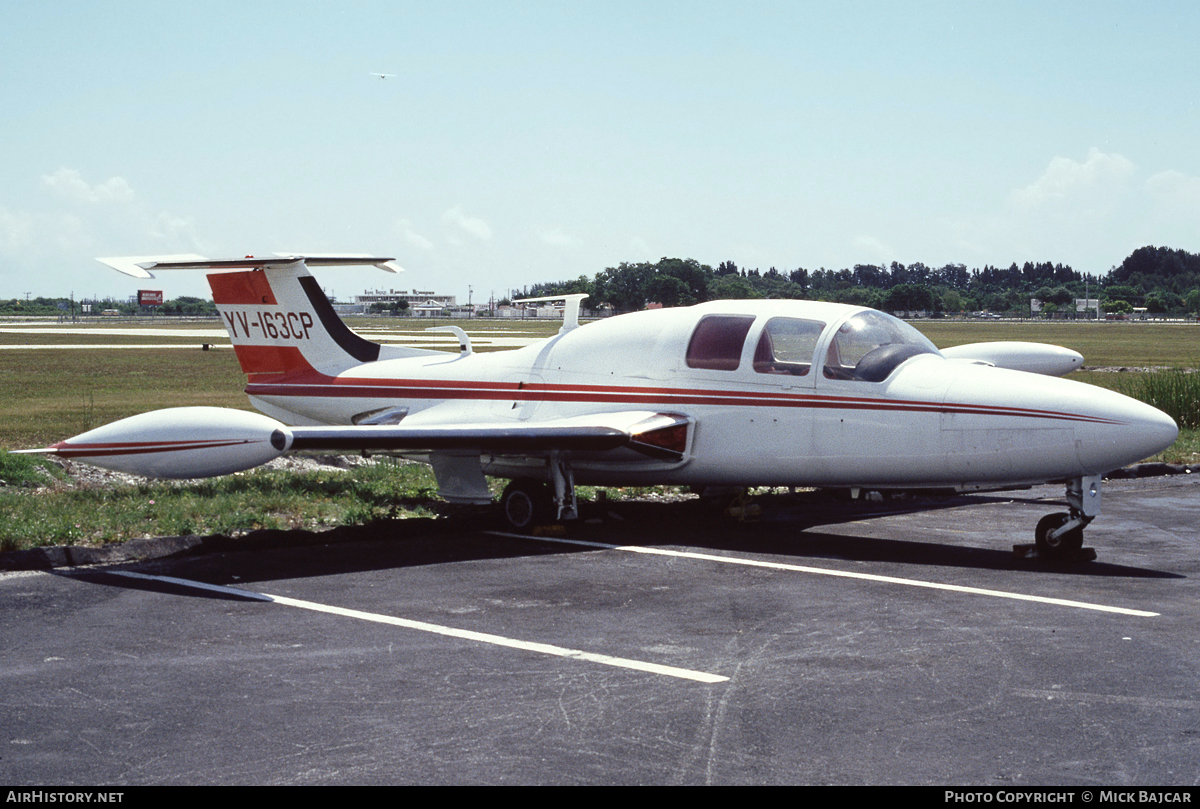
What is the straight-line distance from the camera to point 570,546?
440 inches

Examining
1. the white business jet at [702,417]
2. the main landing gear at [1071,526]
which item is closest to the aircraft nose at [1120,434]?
the white business jet at [702,417]

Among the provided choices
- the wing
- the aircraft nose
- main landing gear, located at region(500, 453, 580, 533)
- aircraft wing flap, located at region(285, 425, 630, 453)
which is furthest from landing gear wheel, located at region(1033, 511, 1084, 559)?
the wing

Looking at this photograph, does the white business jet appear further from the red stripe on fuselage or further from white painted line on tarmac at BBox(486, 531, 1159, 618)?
white painted line on tarmac at BBox(486, 531, 1159, 618)

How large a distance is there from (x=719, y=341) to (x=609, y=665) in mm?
5738

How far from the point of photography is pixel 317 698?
6.11m

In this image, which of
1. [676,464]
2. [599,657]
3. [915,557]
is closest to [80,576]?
[599,657]

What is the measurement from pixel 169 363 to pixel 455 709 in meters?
41.7

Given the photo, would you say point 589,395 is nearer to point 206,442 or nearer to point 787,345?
point 787,345

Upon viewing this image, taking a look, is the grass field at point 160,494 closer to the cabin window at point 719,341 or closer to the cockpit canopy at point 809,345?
the cabin window at point 719,341

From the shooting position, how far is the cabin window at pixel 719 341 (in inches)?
462

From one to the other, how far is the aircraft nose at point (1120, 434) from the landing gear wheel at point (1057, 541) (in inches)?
29.0

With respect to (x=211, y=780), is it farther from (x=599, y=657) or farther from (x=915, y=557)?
(x=915, y=557)

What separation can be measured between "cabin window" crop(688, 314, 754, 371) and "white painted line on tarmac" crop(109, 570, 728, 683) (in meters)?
5.02

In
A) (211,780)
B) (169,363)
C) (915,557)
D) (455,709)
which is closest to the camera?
A: (211,780)
